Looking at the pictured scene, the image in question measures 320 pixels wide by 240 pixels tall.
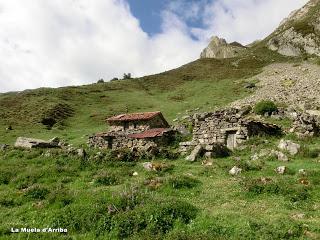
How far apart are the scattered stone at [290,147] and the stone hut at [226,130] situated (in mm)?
3721

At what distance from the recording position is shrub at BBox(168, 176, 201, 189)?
17875 millimetres

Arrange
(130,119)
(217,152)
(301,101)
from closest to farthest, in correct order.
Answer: (217,152), (130,119), (301,101)

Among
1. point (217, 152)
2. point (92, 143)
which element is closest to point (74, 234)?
point (217, 152)

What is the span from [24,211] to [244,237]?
8.00 m

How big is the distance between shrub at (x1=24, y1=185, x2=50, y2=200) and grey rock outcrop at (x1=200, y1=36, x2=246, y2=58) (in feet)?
327

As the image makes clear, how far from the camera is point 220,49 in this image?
124 m

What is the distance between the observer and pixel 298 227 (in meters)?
13.1

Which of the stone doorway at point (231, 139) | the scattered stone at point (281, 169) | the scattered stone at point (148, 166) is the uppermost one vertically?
the stone doorway at point (231, 139)

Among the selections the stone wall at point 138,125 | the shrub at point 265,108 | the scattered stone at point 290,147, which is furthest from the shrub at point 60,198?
the shrub at point 265,108

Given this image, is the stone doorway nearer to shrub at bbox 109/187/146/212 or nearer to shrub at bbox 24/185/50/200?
shrub at bbox 109/187/146/212

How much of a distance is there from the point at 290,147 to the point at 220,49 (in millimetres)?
102123

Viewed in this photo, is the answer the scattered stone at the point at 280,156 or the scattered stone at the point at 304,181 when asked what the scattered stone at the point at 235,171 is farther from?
the scattered stone at the point at 280,156

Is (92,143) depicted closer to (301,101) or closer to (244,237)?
(301,101)

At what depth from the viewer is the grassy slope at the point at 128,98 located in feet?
164
